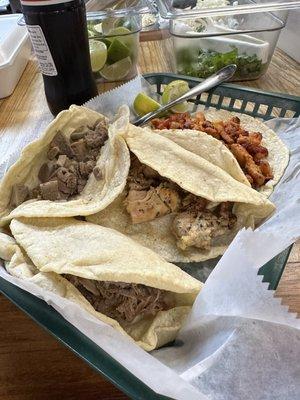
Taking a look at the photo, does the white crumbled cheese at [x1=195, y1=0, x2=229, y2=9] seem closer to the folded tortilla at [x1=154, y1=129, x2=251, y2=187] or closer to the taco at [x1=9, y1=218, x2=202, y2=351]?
the folded tortilla at [x1=154, y1=129, x2=251, y2=187]

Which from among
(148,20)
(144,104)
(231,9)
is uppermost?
(231,9)

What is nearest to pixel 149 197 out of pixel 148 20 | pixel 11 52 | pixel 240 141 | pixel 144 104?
pixel 240 141

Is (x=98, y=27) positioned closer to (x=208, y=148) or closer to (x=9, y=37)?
(x=9, y=37)

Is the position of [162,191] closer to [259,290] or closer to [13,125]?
[259,290]

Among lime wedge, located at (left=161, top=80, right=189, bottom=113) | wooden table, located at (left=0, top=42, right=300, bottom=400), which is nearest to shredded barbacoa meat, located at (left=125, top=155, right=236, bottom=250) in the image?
wooden table, located at (left=0, top=42, right=300, bottom=400)

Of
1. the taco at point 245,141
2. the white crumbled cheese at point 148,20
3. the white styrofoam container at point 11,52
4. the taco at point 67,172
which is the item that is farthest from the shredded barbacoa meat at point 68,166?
the white crumbled cheese at point 148,20
